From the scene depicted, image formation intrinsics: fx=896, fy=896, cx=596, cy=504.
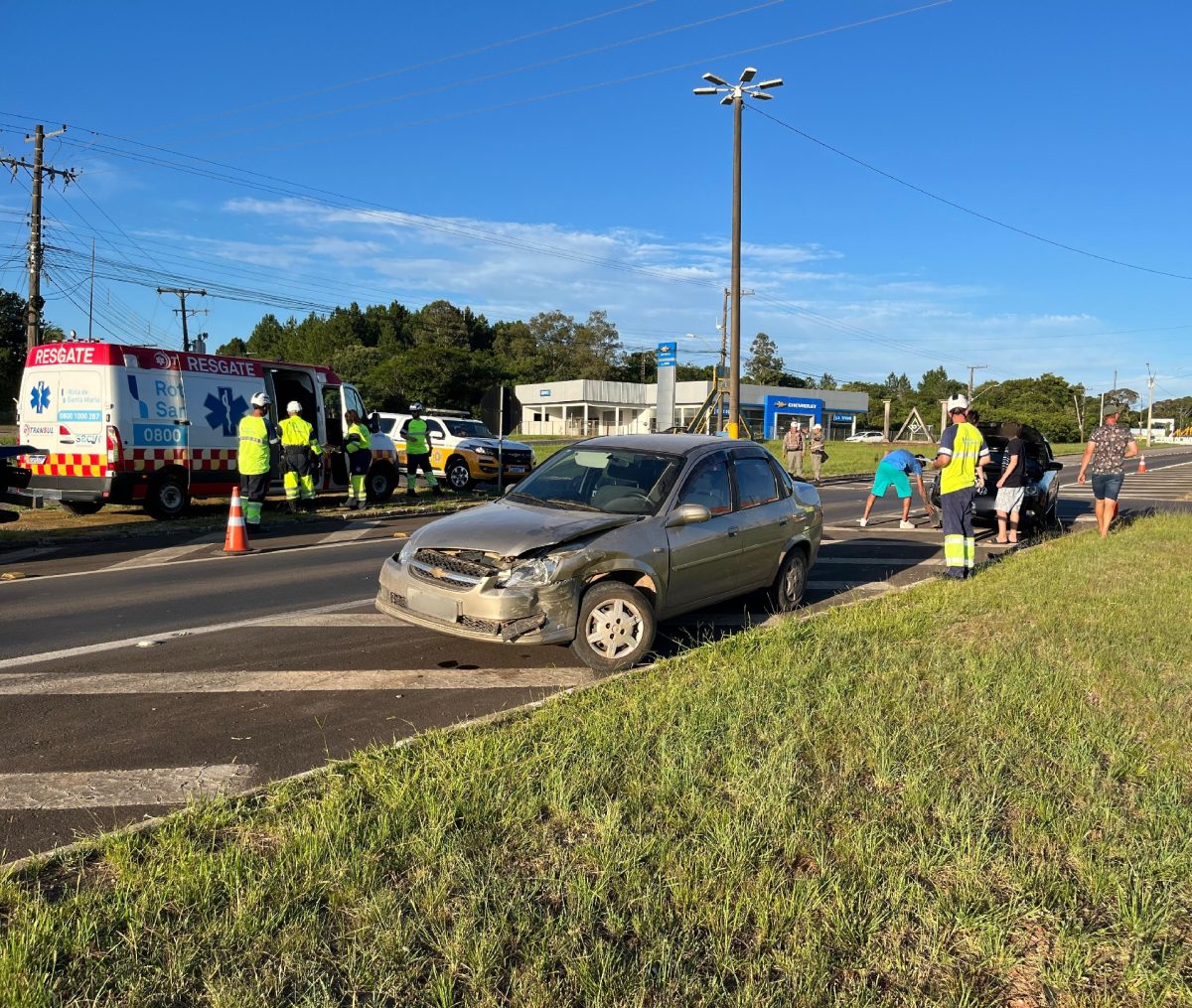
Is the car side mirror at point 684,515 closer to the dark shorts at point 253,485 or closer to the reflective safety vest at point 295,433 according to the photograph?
the dark shorts at point 253,485

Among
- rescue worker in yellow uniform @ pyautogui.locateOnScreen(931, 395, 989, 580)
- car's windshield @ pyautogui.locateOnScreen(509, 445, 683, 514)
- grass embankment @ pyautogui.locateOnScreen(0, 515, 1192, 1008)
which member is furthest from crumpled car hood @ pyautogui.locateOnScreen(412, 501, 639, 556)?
rescue worker in yellow uniform @ pyautogui.locateOnScreen(931, 395, 989, 580)

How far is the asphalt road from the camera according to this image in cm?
402

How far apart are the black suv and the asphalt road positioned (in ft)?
12.2

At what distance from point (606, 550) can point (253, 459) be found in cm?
808

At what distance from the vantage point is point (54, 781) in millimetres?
3951

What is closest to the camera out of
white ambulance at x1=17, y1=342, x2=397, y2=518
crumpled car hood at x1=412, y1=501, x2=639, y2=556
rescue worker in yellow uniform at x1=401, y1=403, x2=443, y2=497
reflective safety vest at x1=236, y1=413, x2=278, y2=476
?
crumpled car hood at x1=412, y1=501, x2=639, y2=556

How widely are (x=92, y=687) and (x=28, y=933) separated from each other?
305 cm

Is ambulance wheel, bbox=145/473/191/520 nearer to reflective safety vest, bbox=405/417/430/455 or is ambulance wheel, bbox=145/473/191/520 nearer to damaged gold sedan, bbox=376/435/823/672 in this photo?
reflective safety vest, bbox=405/417/430/455

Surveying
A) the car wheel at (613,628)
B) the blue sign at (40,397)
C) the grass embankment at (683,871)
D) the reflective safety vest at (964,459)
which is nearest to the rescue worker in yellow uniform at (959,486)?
the reflective safety vest at (964,459)

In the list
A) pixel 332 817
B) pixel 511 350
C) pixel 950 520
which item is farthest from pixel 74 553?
pixel 511 350

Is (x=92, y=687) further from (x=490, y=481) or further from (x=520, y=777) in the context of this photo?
(x=490, y=481)

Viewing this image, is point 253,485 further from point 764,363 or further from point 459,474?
point 764,363

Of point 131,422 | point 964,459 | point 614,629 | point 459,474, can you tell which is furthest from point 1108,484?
point 459,474

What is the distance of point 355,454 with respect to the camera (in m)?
16.1
